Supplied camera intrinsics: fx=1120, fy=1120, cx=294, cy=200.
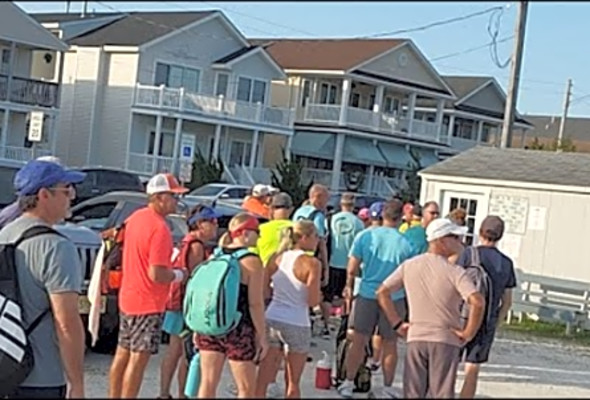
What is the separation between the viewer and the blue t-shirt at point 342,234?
12617 mm

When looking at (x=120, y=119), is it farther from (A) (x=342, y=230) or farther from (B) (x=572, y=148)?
(A) (x=342, y=230)

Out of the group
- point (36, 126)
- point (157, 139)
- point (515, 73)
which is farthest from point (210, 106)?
point (36, 126)

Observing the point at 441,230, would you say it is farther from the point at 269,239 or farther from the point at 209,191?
the point at 209,191

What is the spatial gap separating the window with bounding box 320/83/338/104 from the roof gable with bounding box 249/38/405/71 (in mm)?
1312

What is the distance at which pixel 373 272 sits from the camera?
32.0 ft

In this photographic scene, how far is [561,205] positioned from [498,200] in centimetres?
133

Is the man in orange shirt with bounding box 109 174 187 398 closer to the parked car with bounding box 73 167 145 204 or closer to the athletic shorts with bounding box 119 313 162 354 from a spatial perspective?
the athletic shorts with bounding box 119 313 162 354

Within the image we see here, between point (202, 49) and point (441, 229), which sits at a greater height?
point (202, 49)

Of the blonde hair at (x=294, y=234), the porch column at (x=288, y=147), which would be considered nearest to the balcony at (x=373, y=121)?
the porch column at (x=288, y=147)

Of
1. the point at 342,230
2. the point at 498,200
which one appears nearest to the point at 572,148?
the point at 498,200

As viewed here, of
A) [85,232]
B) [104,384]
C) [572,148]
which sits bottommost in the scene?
[104,384]

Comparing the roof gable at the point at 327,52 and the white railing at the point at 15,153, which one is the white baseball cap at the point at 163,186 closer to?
the white railing at the point at 15,153

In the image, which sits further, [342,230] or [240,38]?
[240,38]

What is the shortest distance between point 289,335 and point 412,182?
3804 cm
